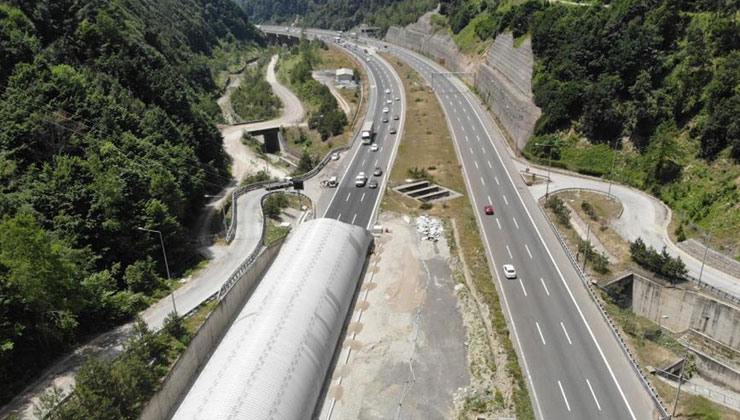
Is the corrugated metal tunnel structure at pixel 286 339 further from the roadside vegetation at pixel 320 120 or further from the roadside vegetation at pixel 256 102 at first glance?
the roadside vegetation at pixel 256 102

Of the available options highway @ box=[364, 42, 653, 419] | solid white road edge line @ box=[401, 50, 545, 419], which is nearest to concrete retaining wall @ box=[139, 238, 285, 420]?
solid white road edge line @ box=[401, 50, 545, 419]

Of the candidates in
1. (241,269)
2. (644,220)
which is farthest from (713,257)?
(241,269)

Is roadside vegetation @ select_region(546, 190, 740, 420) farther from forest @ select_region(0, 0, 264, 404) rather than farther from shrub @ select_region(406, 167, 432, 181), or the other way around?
forest @ select_region(0, 0, 264, 404)

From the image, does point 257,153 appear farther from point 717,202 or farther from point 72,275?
point 717,202

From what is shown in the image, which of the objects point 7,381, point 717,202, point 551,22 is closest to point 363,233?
point 7,381

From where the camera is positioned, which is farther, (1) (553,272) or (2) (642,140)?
(2) (642,140)
